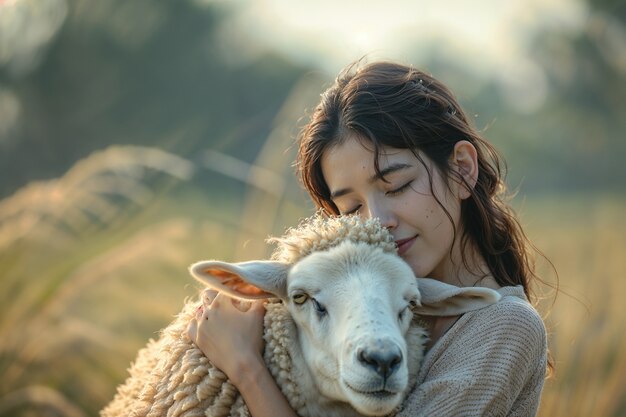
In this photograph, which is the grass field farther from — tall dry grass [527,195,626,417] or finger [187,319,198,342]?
A: finger [187,319,198,342]

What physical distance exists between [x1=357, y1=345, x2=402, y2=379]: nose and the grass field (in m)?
1.97

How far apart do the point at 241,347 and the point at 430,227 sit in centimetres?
76

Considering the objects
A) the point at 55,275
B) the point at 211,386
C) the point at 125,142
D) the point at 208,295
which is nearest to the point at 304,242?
the point at 208,295

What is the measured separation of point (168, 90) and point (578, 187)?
5051 mm

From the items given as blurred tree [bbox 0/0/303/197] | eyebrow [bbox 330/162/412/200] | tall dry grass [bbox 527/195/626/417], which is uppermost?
eyebrow [bbox 330/162/412/200]

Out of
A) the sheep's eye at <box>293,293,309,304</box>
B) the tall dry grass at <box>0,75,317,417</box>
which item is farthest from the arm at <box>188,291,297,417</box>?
the tall dry grass at <box>0,75,317,417</box>

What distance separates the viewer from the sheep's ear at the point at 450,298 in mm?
2244

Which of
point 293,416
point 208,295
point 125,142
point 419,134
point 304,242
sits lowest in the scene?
point 125,142

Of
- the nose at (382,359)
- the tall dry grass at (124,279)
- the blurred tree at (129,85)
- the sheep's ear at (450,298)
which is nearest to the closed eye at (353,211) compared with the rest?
the sheep's ear at (450,298)

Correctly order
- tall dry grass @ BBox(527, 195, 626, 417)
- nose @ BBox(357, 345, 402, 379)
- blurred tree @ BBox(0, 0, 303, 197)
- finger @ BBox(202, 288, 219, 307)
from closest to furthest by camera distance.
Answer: nose @ BBox(357, 345, 402, 379) → finger @ BBox(202, 288, 219, 307) → tall dry grass @ BBox(527, 195, 626, 417) → blurred tree @ BBox(0, 0, 303, 197)

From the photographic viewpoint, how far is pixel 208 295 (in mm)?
2496

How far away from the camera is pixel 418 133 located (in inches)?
104

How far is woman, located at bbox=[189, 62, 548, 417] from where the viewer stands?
2166mm

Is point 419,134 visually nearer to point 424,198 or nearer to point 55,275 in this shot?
point 424,198
